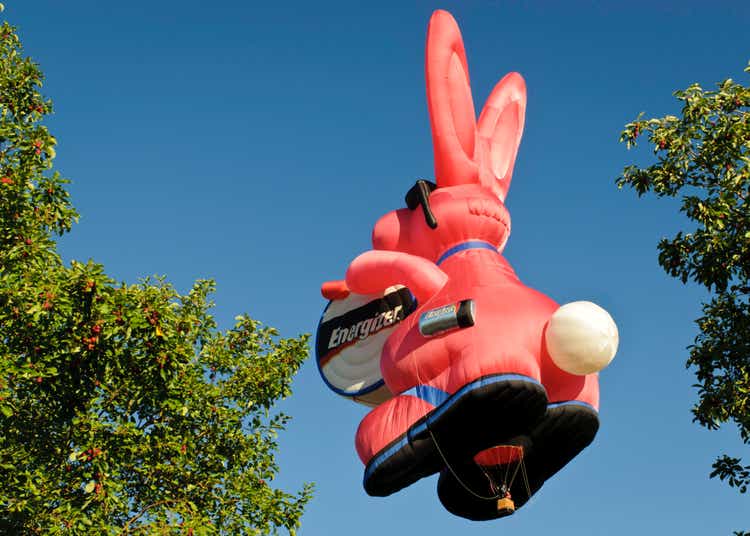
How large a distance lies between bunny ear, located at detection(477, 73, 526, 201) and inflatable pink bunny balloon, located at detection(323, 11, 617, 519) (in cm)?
38

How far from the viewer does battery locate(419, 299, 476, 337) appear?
12.1m

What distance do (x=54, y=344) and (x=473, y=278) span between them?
616cm

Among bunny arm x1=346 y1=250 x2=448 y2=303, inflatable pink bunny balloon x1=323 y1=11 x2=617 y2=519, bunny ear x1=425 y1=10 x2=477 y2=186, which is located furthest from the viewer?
bunny ear x1=425 y1=10 x2=477 y2=186

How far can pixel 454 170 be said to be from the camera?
1441cm

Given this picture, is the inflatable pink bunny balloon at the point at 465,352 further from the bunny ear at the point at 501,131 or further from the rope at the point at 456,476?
the bunny ear at the point at 501,131

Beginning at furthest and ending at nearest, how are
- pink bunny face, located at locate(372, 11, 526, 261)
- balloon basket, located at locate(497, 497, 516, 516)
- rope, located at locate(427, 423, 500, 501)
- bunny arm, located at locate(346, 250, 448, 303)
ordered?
1. pink bunny face, located at locate(372, 11, 526, 261)
2. bunny arm, located at locate(346, 250, 448, 303)
3. balloon basket, located at locate(497, 497, 516, 516)
4. rope, located at locate(427, 423, 500, 501)

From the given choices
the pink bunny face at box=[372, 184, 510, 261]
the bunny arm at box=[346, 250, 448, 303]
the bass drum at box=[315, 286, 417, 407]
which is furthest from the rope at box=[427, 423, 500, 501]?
the pink bunny face at box=[372, 184, 510, 261]

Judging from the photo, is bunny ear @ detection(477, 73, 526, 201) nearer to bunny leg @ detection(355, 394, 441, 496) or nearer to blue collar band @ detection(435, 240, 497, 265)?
blue collar band @ detection(435, 240, 497, 265)

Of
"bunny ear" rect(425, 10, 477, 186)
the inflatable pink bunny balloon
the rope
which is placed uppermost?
"bunny ear" rect(425, 10, 477, 186)

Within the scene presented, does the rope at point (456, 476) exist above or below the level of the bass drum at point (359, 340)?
below

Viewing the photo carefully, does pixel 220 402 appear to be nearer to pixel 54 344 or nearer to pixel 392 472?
pixel 54 344

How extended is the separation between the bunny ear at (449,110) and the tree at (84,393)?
468cm

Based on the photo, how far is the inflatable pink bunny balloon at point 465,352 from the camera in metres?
11.7

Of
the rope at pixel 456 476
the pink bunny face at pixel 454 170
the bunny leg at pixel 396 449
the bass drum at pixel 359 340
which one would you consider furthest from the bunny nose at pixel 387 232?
the rope at pixel 456 476
